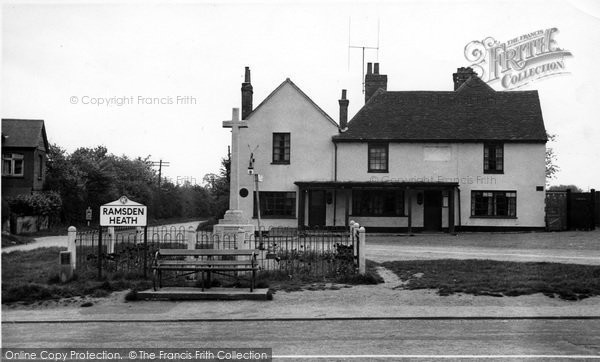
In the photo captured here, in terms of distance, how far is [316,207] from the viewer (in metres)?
31.6

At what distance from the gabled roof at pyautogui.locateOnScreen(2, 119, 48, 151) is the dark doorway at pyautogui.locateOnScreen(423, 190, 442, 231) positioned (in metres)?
25.7

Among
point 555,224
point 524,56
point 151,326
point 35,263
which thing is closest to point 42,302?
point 151,326

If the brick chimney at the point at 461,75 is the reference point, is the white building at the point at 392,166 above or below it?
below

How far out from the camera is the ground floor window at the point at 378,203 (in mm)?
31312

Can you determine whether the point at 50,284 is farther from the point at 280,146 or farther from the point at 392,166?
the point at 392,166

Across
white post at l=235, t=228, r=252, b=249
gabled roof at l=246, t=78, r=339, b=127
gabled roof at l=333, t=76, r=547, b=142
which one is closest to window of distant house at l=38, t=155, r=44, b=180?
gabled roof at l=246, t=78, r=339, b=127

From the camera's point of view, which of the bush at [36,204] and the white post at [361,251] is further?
the bush at [36,204]

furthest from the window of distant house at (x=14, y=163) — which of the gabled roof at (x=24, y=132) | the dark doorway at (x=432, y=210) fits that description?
the dark doorway at (x=432, y=210)

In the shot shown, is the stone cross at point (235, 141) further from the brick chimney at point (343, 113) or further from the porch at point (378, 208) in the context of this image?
the brick chimney at point (343, 113)

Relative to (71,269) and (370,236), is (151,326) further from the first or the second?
(370,236)

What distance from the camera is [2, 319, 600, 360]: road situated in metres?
7.64

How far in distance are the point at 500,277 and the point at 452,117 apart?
20.2 meters

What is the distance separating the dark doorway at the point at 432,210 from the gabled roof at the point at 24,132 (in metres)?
25.7

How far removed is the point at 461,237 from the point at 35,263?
19.4 metres
